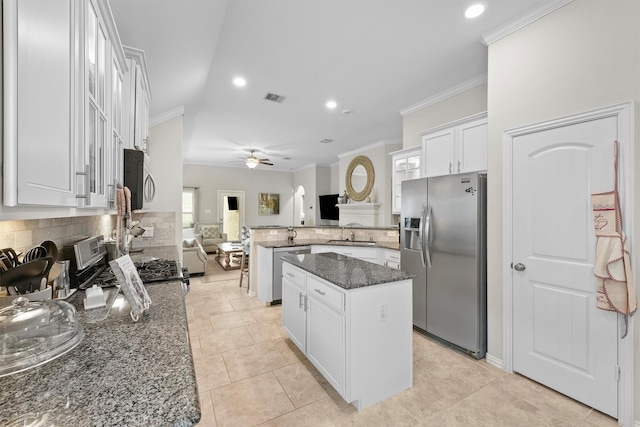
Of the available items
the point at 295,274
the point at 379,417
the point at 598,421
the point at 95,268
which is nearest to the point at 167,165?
the point at 95,268

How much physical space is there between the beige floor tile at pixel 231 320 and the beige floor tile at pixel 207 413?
1.19 metres

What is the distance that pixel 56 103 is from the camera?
0.77 meters

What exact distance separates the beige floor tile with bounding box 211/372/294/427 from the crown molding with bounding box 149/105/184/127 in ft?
10.9

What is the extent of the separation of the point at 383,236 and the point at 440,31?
8.78 ft

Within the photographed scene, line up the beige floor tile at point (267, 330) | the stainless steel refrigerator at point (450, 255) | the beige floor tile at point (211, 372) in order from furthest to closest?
the beige floor tile at point (267, 330)
the stainless steel refrigerator at point (450, 255)
the beige floor tile at point (211, 372)

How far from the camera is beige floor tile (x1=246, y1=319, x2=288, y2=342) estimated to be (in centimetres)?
298

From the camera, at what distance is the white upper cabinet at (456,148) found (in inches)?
115

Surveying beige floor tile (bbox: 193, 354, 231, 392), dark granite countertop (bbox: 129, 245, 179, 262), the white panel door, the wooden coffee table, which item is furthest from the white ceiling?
the wooden coffee table

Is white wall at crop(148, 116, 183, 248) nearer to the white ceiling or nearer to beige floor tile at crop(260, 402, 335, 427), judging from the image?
the white ceiling

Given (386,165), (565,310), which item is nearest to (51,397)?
(565,310)

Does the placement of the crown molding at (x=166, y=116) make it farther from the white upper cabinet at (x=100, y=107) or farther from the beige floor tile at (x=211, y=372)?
the beige floor tile at (x=211, y=372)

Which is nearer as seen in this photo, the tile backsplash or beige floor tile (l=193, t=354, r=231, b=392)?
the tile backsplash

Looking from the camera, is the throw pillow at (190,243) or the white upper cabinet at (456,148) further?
the throw pillow at (190,243)

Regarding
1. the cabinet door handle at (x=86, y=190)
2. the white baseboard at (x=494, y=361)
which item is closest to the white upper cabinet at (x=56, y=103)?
the cabinet door handle at (x=86, y=190)
